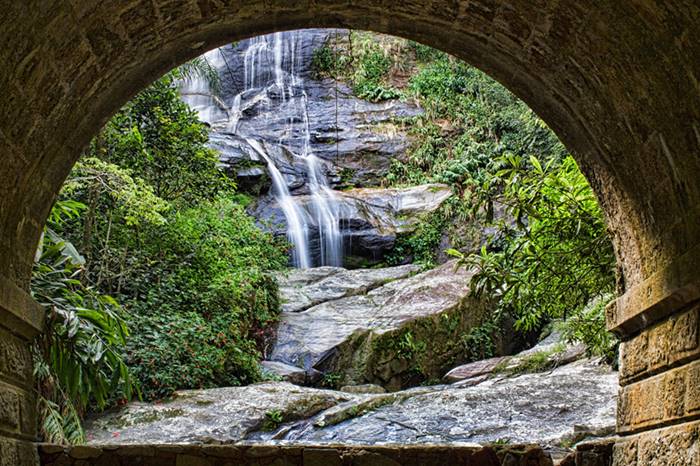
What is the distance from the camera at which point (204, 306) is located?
11.1 m

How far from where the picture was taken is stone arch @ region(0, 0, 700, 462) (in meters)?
3.29

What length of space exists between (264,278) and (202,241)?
90.8 inches

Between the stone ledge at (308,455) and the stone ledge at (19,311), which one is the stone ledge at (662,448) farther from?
A: the stone ledge at (19,311)

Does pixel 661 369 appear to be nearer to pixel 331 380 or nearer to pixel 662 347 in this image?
pixel 662 347

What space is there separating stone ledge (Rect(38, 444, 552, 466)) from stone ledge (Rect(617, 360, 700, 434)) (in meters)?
0.64

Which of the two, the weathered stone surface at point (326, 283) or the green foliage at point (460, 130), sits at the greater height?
the green foliage at point (460, 130)

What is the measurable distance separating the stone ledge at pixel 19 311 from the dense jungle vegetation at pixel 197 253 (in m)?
0.64

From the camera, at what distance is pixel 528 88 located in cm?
466

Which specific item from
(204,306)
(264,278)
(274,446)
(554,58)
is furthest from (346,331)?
(554,58)

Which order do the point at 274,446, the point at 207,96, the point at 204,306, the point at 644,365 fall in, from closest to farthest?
the point at 644,365, the point at 274,446, the point at 204,306, the point at 207,96

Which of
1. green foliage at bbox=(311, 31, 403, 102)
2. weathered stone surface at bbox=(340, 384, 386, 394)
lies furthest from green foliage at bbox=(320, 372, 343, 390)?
green foliage at bbox=(311, 31, 403, 102)

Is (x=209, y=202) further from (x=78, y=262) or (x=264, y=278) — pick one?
(x=78, y=262)

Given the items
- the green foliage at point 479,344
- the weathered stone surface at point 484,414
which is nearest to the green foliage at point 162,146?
the weathered stone surface at point 484,414

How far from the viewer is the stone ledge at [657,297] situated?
327 cm
